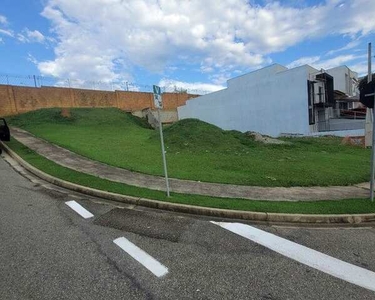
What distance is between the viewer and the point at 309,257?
3.70m

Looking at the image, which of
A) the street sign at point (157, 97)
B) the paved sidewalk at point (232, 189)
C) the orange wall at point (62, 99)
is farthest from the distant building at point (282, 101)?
the street sign at point (157, 97)

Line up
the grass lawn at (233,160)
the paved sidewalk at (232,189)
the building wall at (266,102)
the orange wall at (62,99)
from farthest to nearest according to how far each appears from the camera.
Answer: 1. the orange wall at (62,99)
2. the building wall at (266,102)
3. the grass lawn at (233,160)
4. the paved sidewalk at (232,189)

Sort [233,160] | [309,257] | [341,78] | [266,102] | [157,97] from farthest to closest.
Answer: [341,78] < [266,102] < [233,160] < [157,97] < [309,257]

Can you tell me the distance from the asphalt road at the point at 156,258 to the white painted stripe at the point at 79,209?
118mm

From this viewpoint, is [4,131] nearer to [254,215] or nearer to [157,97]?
[157,97]

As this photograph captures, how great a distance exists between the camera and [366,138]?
1678 centimetres

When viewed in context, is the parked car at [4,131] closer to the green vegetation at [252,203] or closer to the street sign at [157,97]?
Result: the green vegetation at [252,203]

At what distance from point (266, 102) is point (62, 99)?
80.9ft

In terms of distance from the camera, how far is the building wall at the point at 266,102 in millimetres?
25938

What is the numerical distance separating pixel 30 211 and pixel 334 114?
109ft

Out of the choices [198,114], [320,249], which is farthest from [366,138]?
[198,114]

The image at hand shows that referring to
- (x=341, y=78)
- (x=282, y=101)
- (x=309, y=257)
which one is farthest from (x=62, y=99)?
(x=341, y=78)

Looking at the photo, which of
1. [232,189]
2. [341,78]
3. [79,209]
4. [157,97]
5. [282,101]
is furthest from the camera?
[341,78]

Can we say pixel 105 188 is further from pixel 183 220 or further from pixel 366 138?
pixel 366 138
